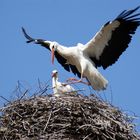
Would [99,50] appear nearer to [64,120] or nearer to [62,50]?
[62,50]

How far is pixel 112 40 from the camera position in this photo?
13719 millimetres

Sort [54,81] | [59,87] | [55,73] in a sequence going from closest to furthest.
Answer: [59,87], [54,81], [55,73]

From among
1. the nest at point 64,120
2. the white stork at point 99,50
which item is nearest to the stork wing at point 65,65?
the white stork at point 99,50

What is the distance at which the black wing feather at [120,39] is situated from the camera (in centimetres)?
1336

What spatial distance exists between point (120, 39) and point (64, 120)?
3.50 meters

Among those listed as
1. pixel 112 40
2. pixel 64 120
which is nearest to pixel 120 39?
pixel 112 40

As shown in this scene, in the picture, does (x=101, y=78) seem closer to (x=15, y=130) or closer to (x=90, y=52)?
(x=90, y=52)

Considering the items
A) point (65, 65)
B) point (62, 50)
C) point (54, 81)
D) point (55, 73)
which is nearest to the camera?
point (54, 81)

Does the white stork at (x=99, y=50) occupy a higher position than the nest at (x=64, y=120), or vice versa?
the white stork at (x=99, y=50)

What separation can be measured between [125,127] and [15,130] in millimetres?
1419

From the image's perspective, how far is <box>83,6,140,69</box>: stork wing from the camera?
13406 mm

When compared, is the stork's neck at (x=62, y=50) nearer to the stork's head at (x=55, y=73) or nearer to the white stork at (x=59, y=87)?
the stork's head at (x=55, y=73)

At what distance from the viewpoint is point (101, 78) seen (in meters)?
13.5

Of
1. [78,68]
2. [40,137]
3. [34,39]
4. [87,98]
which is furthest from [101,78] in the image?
[40,137]
